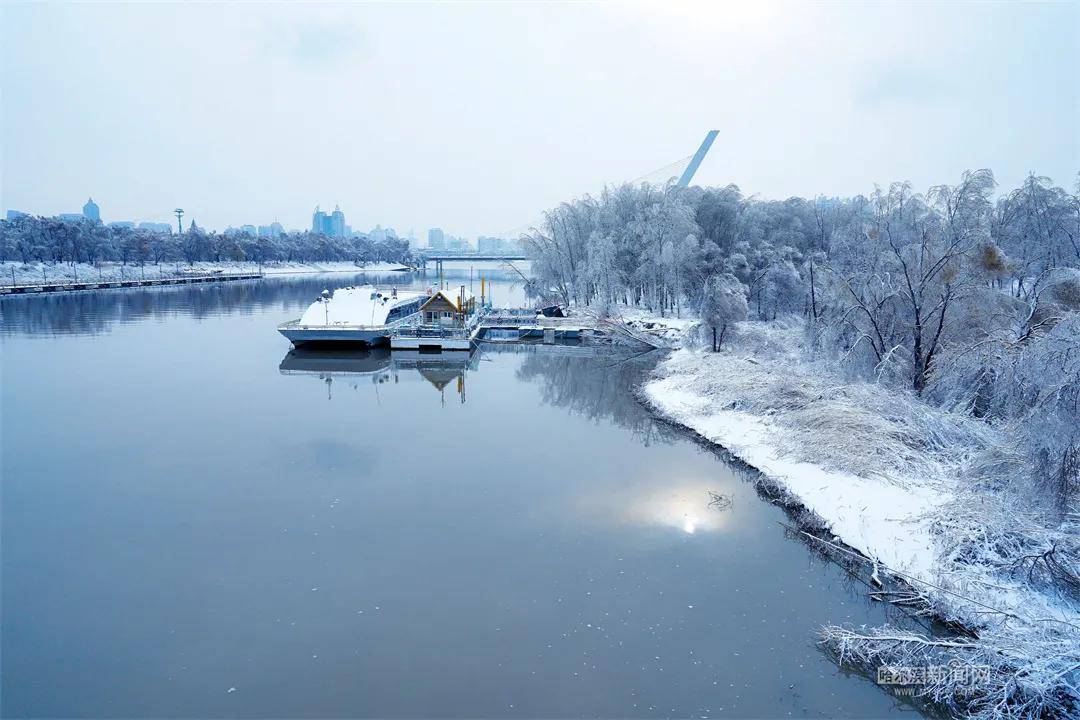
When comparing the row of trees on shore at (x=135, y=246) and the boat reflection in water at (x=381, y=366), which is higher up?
the row of trees on shore at (x=135, y=246)

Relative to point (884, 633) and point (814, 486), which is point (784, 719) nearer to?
point (884, 633)

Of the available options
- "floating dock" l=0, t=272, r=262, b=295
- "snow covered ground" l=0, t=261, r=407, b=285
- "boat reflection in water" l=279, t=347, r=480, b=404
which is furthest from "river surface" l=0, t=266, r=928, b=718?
"snow covered ground" l=0, t=261, r=407, b=285

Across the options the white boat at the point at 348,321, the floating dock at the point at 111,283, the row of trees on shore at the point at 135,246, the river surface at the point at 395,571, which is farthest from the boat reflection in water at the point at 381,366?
the row of trees on shore at the point at 135,246

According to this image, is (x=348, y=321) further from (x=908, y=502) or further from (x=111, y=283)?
(x=111, y=283)

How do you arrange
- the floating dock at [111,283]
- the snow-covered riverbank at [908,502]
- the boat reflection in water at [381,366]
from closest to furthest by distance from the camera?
the snow-covered riverbank at [908,502], the boat reflection in water at [381,366], the floating dock at [111,283]

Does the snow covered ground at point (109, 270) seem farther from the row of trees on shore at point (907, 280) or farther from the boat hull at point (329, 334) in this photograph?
the row of trees on shore at point (907, 280)

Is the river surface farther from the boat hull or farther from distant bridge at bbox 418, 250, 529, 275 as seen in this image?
distant bridge at bbox 418, 250, 529, 275

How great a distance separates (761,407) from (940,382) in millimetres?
4278

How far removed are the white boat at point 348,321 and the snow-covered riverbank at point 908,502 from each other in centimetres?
1377

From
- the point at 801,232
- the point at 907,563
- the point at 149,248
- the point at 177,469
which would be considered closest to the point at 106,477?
the point at 177,469

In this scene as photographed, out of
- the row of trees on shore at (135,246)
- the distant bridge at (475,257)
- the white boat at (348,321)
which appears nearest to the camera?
the white boat at (348,321)

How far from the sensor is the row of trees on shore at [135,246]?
57094mm

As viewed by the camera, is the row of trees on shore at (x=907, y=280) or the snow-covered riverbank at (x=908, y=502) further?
the row of trees on shore at (x=907, y=280)

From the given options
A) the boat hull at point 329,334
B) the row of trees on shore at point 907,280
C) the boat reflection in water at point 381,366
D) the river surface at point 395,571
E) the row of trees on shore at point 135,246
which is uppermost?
the row of trees on shore at point 135,246
